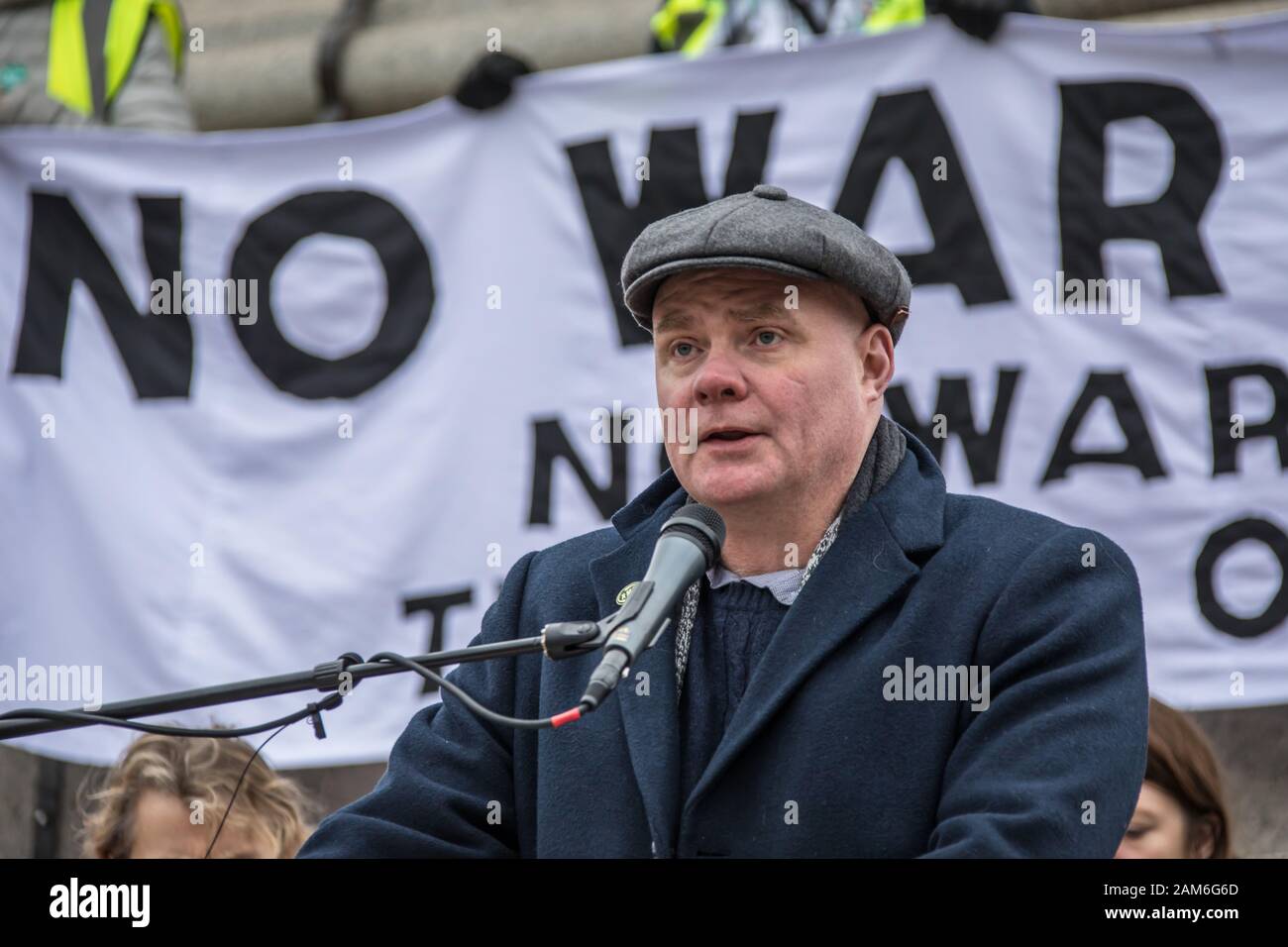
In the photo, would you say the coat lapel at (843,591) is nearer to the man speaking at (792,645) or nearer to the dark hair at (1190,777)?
the man speaking at (792,645)

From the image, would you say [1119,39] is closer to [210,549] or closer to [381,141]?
[381,141]

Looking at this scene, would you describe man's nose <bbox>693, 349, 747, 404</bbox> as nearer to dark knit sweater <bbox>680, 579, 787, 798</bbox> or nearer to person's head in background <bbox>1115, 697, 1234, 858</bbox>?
dark knit sweater <bbox>680, 579, 787, 798</bbox>

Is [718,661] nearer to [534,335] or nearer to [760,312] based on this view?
[760,312]

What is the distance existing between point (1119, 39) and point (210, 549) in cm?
284

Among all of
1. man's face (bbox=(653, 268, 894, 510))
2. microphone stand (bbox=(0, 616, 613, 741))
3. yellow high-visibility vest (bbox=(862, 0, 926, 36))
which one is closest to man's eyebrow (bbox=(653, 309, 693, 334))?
man's face (bbox=(653, 268, 894, 510))

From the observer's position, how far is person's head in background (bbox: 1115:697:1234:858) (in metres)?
3.87

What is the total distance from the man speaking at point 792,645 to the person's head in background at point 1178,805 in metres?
1.36

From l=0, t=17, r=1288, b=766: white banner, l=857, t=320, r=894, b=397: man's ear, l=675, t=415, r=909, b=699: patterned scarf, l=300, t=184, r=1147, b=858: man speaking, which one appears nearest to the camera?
l=300, t=184, r=1147, b=858: man speaking

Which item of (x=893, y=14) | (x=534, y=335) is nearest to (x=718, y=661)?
(x=534, y=335)

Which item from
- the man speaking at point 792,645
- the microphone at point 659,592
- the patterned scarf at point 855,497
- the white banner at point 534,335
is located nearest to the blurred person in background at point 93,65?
the white banner at point 534,335

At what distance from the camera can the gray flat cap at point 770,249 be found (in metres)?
2.62

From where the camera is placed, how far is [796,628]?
2574 mm

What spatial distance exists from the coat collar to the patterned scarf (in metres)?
0.02
